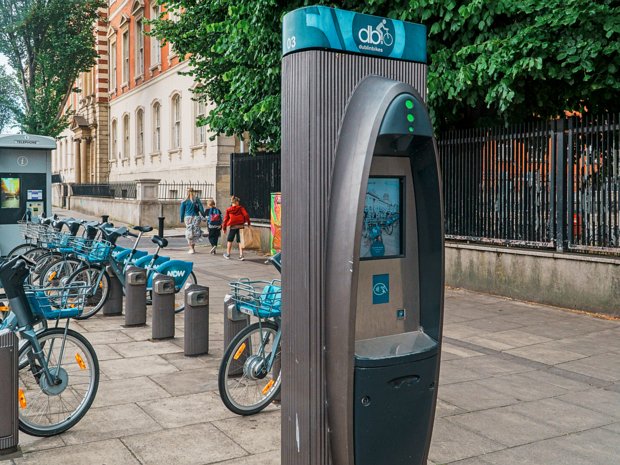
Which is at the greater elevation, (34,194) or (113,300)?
(34,194)

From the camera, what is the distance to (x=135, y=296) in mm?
8477

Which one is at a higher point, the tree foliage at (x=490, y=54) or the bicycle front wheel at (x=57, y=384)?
the tree foliage at (x=490, y=54)

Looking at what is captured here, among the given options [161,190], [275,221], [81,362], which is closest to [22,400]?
[81,362]

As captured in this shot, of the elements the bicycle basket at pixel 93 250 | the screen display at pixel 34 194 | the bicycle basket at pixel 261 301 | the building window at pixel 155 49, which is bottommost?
the bicycle basket at pixel 261 301

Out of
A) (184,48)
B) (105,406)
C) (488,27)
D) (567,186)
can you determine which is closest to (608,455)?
(105,406)

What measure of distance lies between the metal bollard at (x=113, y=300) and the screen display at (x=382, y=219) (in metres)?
6.55

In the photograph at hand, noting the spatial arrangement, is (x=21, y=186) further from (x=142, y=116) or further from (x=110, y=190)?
(x=142, y=116)

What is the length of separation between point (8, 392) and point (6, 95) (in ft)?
249

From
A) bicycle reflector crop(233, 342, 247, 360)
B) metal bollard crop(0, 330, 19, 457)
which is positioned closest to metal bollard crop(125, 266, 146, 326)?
bicycle reflector crop(233, 342, 247, 360)

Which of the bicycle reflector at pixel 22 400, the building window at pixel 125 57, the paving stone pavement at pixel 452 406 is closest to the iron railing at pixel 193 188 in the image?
the building window at pixel 125 57

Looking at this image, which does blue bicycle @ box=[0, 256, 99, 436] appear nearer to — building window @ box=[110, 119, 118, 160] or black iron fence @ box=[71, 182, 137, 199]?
black iron fence @ box=[71, 182, 137, 199]

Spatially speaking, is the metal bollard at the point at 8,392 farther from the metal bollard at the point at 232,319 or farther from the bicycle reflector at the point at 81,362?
the metal bollard at the point at 232,319

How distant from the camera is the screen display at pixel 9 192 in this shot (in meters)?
12.5

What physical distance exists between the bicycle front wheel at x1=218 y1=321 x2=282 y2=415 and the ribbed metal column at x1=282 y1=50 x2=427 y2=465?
1.64 m
